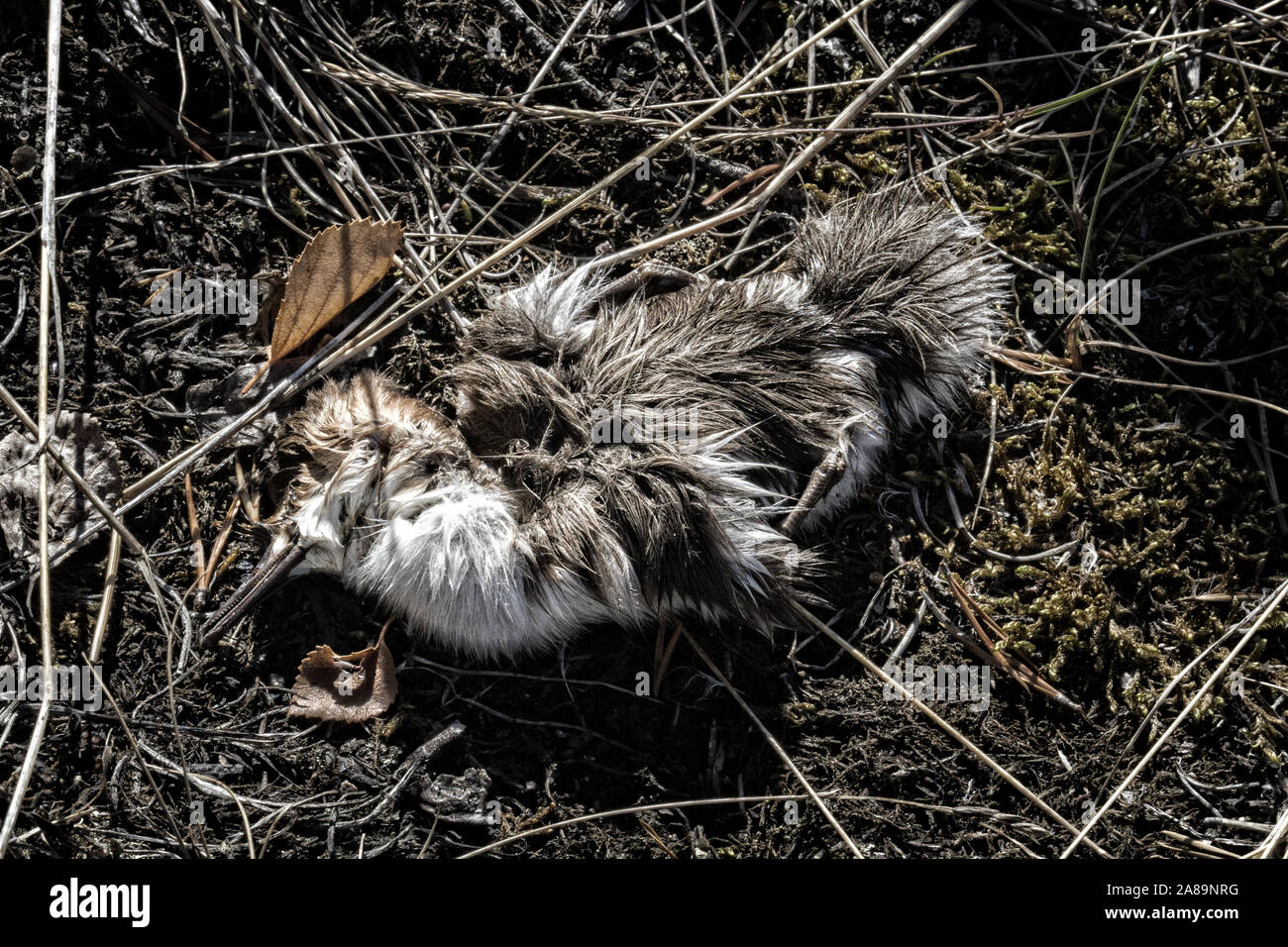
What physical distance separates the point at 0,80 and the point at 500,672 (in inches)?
115

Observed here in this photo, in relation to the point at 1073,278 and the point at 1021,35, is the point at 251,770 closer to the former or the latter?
the point at 1073,278

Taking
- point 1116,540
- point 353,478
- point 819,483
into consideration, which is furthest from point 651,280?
point 1116,540

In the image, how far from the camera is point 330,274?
3402mm

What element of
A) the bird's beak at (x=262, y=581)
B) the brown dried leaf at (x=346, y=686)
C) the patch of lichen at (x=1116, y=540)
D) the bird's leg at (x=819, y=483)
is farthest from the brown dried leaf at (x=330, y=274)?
the patch of lichen at (x=1116, y=540)

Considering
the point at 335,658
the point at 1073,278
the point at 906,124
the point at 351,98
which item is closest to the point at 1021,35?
the point at 906,124

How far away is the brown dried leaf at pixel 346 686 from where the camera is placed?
10.8ft

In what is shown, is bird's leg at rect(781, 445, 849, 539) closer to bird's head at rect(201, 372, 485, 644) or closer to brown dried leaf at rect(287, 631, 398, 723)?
bird's head at rect(201, 372, 485, 644)

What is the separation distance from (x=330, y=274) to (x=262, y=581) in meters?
1.09

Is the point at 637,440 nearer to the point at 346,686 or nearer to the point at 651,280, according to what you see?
the point at 651,280

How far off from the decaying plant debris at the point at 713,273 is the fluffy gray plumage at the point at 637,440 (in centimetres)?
37

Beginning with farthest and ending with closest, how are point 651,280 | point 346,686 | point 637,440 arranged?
point 651,280, point 346,686, point 637,440

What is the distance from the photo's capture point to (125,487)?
346cm
